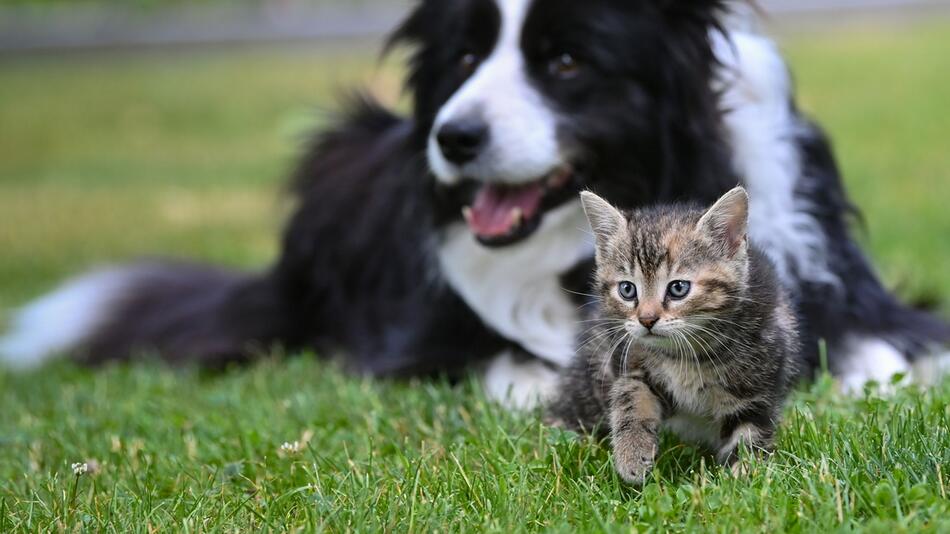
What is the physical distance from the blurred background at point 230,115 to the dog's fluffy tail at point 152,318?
1.77ft

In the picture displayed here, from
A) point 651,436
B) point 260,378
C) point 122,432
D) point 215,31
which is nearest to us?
point 651,436

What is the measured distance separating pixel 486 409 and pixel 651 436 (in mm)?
1010

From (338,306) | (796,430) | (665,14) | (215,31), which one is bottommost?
(215,31)

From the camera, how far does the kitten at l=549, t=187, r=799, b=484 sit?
282 cm

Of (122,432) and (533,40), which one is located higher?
(533,40)

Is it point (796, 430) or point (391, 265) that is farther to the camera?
point (391, 265)

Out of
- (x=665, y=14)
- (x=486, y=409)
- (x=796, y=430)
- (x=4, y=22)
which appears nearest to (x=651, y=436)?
(x=796, y=430)

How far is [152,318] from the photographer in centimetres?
624

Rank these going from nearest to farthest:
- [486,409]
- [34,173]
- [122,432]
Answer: [486,409] < [122,432] < [34,173]

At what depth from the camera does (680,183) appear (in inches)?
172

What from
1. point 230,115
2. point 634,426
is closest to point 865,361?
point 634,426

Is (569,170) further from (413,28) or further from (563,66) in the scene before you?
(413,28)

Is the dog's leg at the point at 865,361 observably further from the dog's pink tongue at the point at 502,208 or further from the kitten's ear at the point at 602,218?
the kitten's ear at the point at 602,218

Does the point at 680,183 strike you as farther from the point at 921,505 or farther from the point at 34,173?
the point at 34,173
